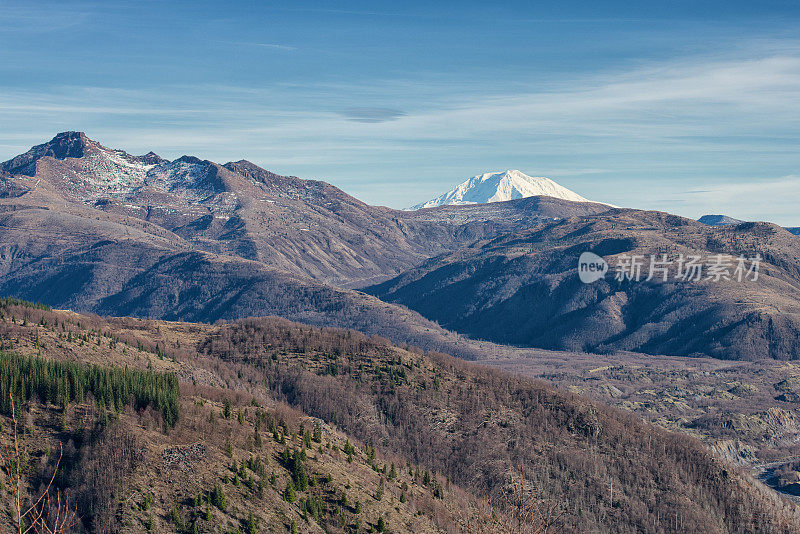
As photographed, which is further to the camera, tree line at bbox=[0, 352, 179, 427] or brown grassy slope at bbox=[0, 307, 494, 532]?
tree line at bbox=[0, 352, 179, 427]

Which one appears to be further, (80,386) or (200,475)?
(80,386)

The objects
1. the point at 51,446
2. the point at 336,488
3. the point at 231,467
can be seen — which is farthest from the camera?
the point at 336,488

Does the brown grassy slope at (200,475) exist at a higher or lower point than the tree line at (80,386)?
lower

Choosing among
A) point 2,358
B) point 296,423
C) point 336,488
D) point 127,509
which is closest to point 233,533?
point 127,509

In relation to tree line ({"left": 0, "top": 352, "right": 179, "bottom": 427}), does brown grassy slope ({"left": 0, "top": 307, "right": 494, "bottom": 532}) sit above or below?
below

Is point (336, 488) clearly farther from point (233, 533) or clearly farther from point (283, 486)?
point (233, 533)

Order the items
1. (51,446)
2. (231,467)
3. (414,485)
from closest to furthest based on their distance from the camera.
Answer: (51,446), (231,467), (414,485)

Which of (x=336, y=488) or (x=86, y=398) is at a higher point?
(x=86, y=398)

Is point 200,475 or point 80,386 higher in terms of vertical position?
point 80,386

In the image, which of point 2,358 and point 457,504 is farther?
point 457,504

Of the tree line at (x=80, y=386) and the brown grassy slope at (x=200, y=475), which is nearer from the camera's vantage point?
the brown grassy slope at (x=200, y=475)

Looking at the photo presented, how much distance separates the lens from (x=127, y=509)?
420 ft

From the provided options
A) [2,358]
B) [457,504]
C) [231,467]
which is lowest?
[457,504]

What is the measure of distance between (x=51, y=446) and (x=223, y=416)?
38.4 meters
